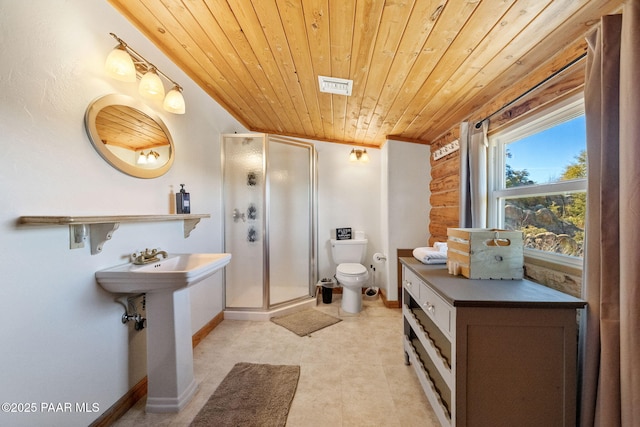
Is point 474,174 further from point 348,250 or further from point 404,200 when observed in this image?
point 348,250

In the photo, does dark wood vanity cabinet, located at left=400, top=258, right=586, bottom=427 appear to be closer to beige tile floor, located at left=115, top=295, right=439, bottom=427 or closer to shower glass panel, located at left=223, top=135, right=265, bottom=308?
beige tile floor, located at left=115, top=295, right=439, bottom=427

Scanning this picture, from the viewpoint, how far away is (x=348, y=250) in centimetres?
310

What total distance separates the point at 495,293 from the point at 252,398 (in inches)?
60.6

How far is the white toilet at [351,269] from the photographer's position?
263 centimetres

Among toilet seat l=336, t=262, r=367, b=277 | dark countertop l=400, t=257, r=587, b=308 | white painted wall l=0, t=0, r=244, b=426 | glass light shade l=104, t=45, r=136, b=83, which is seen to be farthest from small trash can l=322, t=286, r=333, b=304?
glass light shade l=104, t=45, r=136, b=83

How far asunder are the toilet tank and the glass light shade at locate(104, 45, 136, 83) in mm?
2535

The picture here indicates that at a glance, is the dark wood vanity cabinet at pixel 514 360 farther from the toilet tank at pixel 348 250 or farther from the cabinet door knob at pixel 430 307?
the toilet tank at pixel 348 250

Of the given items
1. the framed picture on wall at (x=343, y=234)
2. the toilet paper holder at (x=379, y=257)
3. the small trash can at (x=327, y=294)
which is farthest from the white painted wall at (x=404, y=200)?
the small trash can at (x=327, y=294)

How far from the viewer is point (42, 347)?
0.96 meters

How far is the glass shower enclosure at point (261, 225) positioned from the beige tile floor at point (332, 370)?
40cm

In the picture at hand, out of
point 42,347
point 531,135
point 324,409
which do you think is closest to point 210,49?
point 42,347

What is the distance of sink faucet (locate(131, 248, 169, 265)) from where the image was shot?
1.38 meters

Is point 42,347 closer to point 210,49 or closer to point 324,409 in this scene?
point 324,409

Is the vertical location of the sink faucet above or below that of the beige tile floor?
above
